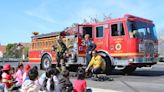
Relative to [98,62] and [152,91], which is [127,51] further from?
[152,91]

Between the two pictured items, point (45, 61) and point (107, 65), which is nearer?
point (107, 65)

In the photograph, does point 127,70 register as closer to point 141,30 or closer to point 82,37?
point 141,30

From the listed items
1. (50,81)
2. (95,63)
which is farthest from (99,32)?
(50,81)

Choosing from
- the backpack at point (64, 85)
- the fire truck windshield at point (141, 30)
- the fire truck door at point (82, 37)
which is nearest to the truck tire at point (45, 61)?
the fire truck door at point (82, 37)

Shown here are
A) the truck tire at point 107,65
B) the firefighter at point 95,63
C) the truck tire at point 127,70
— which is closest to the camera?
the firefighter at point 95,63

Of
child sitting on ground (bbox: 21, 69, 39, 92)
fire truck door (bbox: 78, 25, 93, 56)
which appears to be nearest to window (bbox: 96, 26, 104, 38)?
fire truck door (bbox: 78, 25, 93, 56)

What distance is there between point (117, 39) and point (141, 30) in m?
1.22

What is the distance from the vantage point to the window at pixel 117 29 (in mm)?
18344

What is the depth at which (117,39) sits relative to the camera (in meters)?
18.5

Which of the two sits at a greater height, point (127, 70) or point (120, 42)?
point (120, 42)

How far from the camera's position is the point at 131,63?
1806 cm

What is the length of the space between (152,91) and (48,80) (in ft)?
17.3

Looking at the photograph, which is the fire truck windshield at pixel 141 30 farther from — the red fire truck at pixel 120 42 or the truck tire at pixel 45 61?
the truck tire at pixel 45 61

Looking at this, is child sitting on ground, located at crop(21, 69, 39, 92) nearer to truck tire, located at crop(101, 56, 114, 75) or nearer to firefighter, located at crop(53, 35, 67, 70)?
firefighter, located at crop(53, 35, 67, 70)
